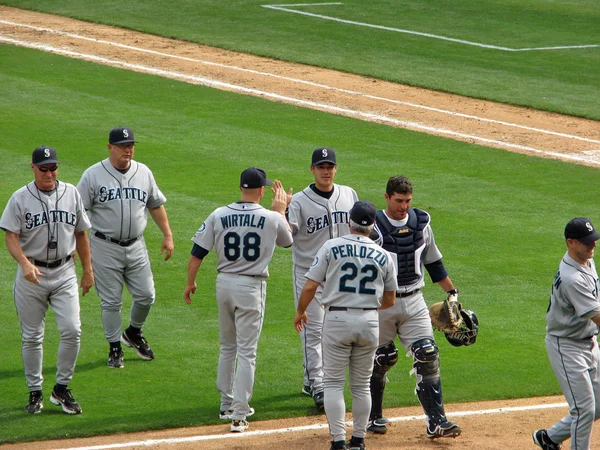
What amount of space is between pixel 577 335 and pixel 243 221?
8.31 ft

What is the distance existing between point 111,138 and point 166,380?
2.10 m

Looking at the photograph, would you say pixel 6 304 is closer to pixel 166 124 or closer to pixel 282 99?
pixel 166 124

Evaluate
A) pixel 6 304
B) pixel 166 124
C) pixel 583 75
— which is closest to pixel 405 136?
pixel 166 124

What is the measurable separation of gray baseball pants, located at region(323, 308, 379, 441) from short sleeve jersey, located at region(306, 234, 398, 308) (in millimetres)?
88

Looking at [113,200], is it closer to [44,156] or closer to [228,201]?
[44,156]

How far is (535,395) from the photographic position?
8.50 metres

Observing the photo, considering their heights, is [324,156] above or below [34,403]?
above

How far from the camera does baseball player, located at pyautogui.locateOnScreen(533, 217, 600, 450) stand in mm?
6621

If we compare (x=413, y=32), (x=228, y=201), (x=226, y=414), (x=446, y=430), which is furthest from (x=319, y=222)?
(x=413, y=32)

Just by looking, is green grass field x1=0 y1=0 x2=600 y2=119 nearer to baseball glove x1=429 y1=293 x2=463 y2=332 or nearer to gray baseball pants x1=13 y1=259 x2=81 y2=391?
baseball glove x1=429 y1=293 x2=463 y2=332

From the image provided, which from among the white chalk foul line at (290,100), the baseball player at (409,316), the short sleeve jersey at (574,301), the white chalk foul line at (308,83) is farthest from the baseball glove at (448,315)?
the white chalk foul line at (308,83)

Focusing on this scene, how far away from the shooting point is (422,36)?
88.7 ft

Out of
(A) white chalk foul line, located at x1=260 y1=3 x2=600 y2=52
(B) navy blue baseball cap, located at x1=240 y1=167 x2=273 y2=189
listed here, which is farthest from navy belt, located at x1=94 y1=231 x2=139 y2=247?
(A) white chalk foul line, located at x1=260 y1=3 x2=600 y2=52

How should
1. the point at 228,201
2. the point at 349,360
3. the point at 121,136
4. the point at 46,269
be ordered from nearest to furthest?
1. the point at 349,360
2. the point at 46,269
3. the point at 121,136
4. the point at 228,201
